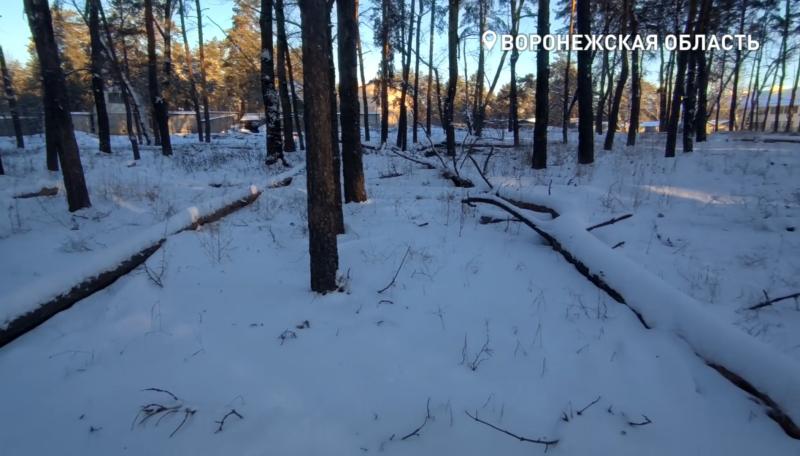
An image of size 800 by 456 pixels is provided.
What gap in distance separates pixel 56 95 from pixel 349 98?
4.58 meters

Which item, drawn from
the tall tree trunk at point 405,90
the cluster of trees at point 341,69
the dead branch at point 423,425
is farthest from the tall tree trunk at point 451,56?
the dead branch at point 423,425

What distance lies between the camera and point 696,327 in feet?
8.51

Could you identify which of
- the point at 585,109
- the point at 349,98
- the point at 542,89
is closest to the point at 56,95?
the point at 349,98

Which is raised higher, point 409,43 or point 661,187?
point 409,43

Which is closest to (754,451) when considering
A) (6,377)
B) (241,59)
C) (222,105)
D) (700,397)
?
(700,397)

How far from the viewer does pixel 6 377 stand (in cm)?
260

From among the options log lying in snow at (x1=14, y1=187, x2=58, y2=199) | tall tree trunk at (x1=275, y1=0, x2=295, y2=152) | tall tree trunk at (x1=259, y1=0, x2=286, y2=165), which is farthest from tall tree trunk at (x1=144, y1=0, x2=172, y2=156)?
log lying in snow at (x1=14, y1=187, x2=58, y2=199)

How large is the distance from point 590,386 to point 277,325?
2.25 m

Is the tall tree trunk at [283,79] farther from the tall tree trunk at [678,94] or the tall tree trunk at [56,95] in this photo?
the tall tree trunk at [678,94]

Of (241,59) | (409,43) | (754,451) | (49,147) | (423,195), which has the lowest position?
(754,451)

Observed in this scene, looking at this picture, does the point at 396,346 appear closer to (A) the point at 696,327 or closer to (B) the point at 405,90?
(A) the point at 696,327

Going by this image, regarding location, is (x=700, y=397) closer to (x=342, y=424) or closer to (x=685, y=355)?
(x=685, y=355)

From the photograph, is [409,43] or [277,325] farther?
[409,43]

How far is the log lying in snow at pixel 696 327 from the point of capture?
2092 mm
